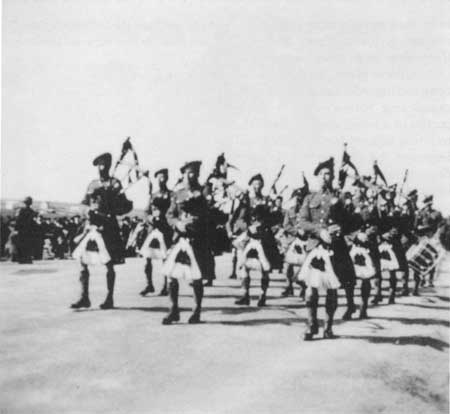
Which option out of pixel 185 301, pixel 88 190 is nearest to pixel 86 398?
pixel 88 190

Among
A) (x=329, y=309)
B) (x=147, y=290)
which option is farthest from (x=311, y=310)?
(x=147, y=290)

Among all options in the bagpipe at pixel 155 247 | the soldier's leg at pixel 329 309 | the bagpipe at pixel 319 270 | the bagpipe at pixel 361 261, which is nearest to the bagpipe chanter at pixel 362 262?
Answer: the bagpipe at pixel 361 261

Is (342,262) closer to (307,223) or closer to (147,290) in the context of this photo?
(307,223)

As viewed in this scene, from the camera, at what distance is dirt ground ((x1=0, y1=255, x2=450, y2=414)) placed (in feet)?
12.8

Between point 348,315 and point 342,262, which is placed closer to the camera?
point 342,262

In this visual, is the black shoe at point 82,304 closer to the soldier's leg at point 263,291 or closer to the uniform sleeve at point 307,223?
the soldier's leg at point 263,291

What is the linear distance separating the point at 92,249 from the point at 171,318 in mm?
1400

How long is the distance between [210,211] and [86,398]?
9.94 ft

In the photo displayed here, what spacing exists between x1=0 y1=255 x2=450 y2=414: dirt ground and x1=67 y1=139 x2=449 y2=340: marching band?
459 millimetres

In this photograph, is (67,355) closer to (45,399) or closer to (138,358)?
(138,358)

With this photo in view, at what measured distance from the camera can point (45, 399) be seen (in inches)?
152

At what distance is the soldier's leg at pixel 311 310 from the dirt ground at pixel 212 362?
0.42 ft

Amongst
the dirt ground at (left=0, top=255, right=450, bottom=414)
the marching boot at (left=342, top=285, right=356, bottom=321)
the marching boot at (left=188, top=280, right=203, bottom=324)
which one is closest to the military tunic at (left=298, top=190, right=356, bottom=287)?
the dirt ground at (left=0, top=255, right=450, bottom=414)

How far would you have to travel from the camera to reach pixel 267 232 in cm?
827
